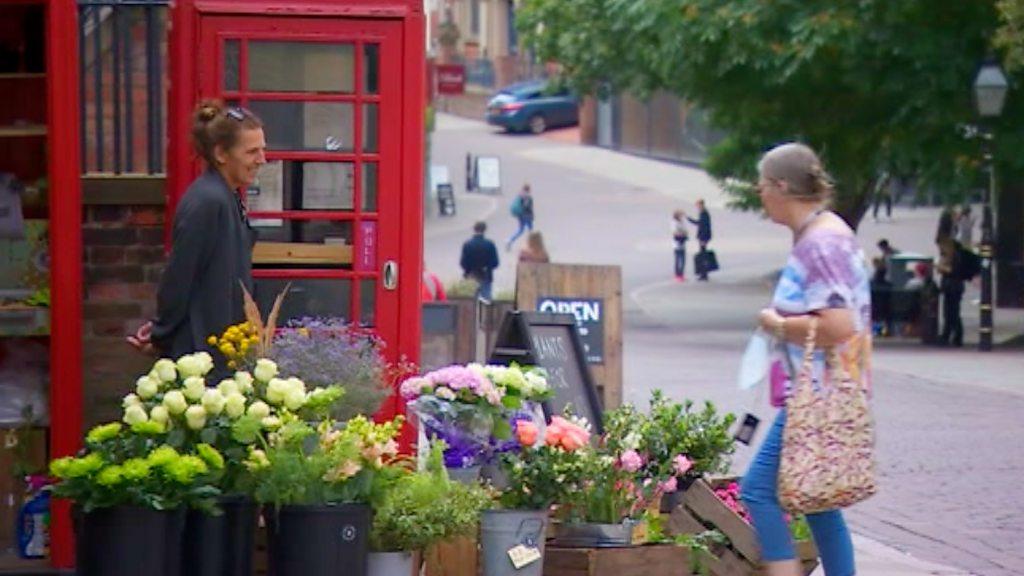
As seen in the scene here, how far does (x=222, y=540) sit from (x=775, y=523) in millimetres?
1798

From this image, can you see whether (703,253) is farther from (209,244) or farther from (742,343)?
(209,244)

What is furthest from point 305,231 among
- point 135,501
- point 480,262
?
point 480,262

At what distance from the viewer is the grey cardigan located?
7.01m

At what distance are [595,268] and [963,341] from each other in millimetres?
18628

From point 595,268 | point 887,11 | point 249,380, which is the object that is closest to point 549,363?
point 595,268

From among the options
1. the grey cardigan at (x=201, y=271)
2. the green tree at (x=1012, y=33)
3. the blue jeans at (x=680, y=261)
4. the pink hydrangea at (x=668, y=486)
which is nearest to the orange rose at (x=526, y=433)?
the pink hydrangea at (x=668, y=486)

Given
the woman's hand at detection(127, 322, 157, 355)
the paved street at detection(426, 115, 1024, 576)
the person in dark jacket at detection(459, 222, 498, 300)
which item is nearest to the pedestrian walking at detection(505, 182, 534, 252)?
the paved street at detection(426, 115, 1024, 576)

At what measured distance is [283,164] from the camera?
342 inches

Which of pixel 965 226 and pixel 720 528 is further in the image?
pixel 965 226

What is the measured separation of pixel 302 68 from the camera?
8.57m

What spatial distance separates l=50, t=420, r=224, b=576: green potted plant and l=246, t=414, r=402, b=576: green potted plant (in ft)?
0.67

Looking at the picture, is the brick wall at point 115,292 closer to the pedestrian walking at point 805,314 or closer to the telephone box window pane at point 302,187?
the telephone box window pane at point 302,187

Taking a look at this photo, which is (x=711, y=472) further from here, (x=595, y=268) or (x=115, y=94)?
(x=595, y=268)

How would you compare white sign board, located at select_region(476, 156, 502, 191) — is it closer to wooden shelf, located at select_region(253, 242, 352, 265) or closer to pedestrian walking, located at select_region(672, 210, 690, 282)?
pedestrian walking, located at select_region(672, 210, 690, 282)
